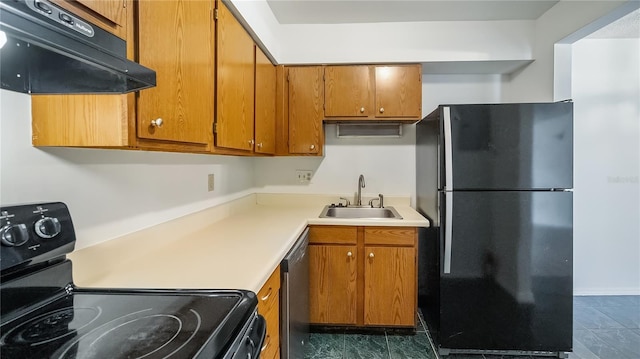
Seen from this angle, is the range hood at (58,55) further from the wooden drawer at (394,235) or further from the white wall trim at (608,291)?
the white wall trim at (608,291)

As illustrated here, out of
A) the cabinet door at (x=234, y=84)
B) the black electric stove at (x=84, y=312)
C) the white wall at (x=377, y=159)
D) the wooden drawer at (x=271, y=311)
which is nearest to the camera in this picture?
the black electric stove at (x=84, y=312)

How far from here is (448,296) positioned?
2.01m

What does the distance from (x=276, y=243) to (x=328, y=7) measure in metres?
1.74

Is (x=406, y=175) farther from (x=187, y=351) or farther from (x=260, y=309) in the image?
(x=187, y=351)

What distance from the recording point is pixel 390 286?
7.28 feet

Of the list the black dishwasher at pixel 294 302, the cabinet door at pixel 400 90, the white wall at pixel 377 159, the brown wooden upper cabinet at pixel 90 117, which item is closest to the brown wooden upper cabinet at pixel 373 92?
the cabinet door at pixel 400 90

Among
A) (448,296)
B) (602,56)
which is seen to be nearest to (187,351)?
(448,296)

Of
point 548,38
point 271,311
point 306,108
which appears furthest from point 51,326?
point 548,38

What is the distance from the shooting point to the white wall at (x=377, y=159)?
2.80m

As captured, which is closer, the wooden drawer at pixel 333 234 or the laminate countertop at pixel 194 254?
the laminate countertop at pixel 194 254

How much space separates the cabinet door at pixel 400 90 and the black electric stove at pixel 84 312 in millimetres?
1989

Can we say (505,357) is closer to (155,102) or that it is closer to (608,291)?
(608,291)

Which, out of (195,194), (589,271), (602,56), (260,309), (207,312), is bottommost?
(589,271)

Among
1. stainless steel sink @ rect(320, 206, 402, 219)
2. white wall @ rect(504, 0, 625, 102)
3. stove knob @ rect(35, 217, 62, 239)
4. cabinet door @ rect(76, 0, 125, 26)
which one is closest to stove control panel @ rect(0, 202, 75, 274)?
stove knob @ rect(35, 217, 62, 239)
